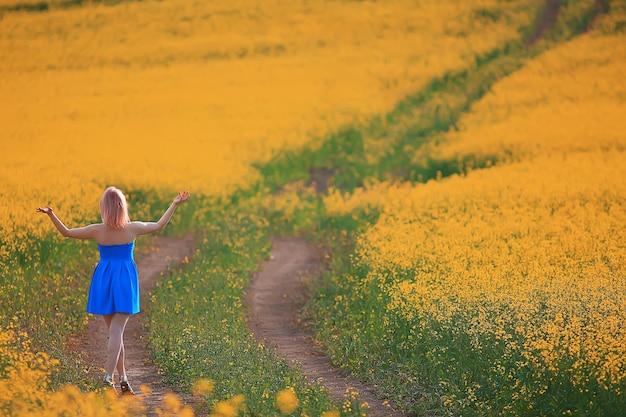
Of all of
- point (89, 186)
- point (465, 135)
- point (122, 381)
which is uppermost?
point (122, 381)

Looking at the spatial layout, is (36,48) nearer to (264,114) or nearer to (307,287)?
(264,114)

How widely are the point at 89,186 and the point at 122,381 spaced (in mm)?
11214

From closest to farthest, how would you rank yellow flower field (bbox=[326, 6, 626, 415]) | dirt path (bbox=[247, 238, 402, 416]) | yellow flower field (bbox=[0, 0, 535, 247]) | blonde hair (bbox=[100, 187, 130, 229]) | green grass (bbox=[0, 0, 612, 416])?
yellow flower field (bbox=[326, 6, 626, 415]) → blonde hair (bbox=[100, 187, 130, 229]) → green grass (bbox=[0, 0, 612, 416]) → dirt path (bbox=[247, 238, 402, 416]) → yellow flower field (bbox=[0, 0, 535, 247])

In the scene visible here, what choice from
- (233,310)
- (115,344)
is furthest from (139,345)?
(115,344)

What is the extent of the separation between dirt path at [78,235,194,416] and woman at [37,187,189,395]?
1.60 feet

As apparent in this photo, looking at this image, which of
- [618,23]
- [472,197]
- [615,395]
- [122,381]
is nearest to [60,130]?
[472,197]

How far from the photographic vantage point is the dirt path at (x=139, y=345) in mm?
8516

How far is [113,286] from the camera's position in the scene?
26.2 feet

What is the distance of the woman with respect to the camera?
7.92 meters

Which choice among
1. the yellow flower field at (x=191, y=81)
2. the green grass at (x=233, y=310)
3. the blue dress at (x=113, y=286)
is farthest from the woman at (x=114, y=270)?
the yellow flower field at (x=191, y=81)

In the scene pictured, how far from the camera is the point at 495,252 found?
12.2 meters

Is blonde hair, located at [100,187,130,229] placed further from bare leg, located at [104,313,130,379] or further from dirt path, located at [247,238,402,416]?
dirt path, located at [247,238,402,416]

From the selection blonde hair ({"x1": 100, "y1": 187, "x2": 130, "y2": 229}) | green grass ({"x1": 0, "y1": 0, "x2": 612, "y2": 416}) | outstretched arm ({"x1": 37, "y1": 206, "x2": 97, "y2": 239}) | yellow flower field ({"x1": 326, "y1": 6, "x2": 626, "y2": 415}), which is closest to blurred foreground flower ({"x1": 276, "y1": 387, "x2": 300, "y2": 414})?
green grass ({"x1": 0, "y1": 0, "x2": 612, "y2": 416})

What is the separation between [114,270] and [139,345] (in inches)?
103
